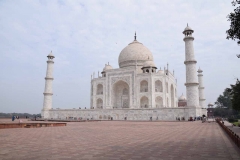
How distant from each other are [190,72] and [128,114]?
834cm

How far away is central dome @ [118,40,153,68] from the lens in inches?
1279

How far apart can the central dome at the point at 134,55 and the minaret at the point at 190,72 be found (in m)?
10.1

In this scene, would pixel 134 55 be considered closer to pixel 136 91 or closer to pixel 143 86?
pixel 143 86

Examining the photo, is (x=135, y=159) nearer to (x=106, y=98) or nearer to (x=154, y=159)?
(x=154, y=159)

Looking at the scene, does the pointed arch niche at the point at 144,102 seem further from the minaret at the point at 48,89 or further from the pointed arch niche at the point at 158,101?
the minaret at the point at 48,89

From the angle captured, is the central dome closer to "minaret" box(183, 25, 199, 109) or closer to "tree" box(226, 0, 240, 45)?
"minaret" box(183, 25, 199, 109)

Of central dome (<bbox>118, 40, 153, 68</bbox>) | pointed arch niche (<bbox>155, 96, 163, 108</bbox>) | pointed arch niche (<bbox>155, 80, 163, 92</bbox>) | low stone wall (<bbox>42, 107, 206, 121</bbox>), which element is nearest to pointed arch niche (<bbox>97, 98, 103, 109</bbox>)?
low stone wall (<bbox>42, 107, 206, 121</bbox>)

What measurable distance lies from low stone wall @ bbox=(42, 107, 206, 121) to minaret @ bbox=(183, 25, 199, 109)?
41.1 inches

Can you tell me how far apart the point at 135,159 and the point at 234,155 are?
1.92 metres

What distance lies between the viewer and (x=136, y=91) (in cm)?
2803

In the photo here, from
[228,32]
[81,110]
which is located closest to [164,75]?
[81,110]

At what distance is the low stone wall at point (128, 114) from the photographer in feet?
70.8

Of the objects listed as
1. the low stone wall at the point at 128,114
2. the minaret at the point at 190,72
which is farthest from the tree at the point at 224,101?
the minaret at the point at 190,72

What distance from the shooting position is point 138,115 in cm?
2392
